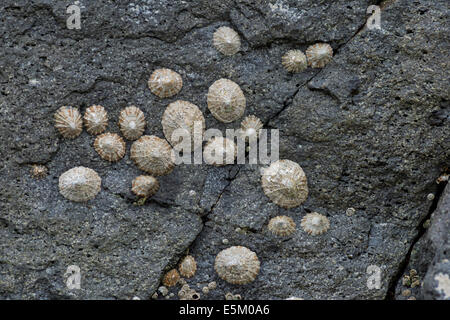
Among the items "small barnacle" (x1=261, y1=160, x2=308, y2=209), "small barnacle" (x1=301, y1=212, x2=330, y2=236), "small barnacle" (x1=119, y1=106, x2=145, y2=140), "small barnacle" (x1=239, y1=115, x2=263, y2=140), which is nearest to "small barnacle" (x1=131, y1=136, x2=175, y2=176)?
"small barnacle" (x1=119, y1=106, x2=145, y2=140)

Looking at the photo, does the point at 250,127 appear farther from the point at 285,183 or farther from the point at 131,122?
the point at 131,122

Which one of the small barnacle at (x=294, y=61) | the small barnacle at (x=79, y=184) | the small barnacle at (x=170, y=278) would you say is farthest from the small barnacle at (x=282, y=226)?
the small barnacle at (x=79, y=184)

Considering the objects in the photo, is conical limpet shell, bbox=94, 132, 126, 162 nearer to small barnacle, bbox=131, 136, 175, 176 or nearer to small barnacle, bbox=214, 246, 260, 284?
small barnacle, bbox=131, 136, 175, 176

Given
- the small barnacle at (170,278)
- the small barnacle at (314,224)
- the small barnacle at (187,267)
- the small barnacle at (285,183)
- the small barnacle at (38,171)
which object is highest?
the small barnacle at (38,171)

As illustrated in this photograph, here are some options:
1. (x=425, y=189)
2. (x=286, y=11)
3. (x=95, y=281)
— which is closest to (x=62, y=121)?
(x=95, y=281)

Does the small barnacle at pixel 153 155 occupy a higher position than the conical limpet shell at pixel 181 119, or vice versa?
the conical limpet shell at pixel 181 119

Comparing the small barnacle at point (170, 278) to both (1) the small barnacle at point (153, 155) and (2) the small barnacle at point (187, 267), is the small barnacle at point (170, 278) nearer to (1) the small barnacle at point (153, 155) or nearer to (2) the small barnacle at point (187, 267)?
(2) the small barnacle at point (187, 267)
